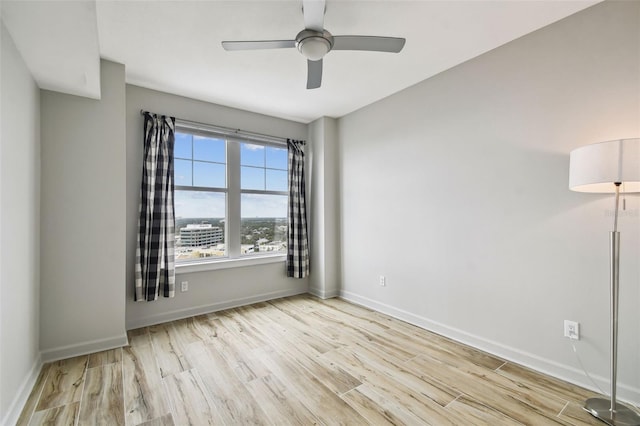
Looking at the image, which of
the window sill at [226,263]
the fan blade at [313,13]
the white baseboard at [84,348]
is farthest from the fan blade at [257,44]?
the white baseboard at [84,348]

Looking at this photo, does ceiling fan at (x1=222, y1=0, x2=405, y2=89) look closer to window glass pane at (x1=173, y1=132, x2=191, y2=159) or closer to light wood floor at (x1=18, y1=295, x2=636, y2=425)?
window glass pane at (x1=173, y1=132, x2=191, y2=159)

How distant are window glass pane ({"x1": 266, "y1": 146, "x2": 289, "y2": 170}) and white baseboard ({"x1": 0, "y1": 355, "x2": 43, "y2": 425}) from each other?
3070 millimetres

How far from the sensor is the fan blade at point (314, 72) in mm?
2219

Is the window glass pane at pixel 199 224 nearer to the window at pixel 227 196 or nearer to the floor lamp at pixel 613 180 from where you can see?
the window at pixel 227 196

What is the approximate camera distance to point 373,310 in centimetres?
367

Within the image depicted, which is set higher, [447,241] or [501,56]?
[501,56]

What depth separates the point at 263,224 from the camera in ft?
13.8

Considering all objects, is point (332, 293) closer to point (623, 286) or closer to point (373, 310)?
point (373, 310)

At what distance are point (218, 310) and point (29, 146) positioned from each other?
244cm

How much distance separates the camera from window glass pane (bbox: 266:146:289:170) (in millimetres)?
4266

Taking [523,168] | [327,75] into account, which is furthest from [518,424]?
[327,75]

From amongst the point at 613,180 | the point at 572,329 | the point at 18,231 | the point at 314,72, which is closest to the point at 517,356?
the point at 572,329

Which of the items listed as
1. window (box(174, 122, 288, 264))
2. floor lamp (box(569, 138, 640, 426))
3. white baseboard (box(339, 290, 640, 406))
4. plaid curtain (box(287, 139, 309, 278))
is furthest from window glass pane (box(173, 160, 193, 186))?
floor lamp (box(569, 138, 640, 426))

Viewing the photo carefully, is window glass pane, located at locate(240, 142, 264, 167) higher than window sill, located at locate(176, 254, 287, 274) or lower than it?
higher
